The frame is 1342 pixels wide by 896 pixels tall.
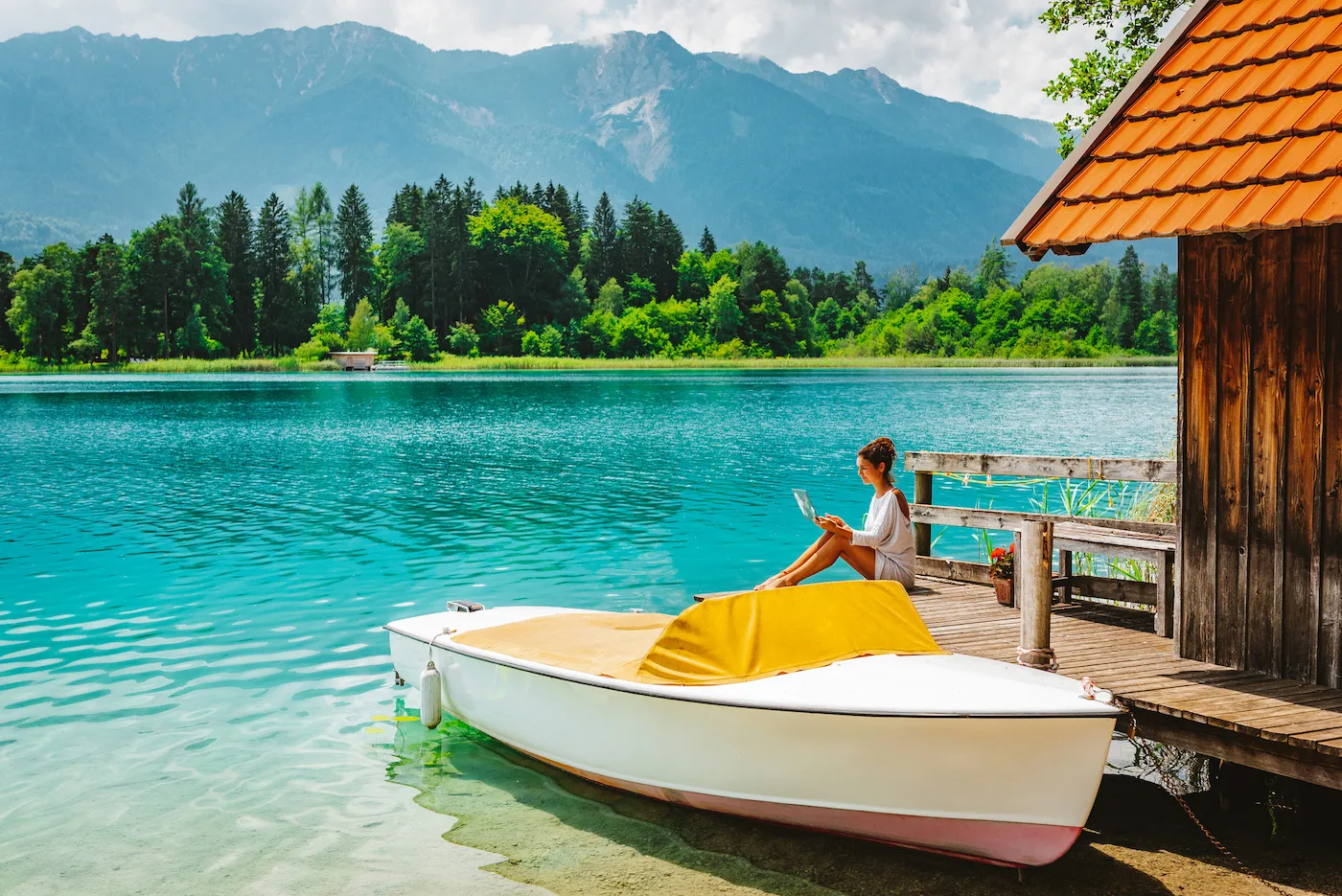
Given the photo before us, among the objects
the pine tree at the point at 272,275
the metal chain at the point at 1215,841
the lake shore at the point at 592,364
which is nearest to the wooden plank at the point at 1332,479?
the metal chain at the point at 1215,841

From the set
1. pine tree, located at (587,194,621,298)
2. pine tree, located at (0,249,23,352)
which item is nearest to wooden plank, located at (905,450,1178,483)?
pine tree, located at (0,249,23,352)

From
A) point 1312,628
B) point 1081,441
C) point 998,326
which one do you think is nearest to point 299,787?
point 1312,628

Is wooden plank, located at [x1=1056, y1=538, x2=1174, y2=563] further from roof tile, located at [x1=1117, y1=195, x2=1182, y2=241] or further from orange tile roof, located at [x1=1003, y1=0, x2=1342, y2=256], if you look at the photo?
roof tile, located at [x1=1117, y1=195, x2=1182, y2=241]

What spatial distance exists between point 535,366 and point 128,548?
99760 millimetres

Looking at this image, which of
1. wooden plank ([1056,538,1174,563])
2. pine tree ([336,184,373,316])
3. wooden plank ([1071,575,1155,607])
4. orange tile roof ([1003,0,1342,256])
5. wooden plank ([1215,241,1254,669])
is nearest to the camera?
orange tile roof ([1003,0,1342,256])

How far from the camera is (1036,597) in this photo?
6.61 metres

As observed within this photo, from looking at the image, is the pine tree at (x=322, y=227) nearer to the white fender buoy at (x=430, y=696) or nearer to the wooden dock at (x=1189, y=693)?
the white fender buoy at (x=430, y=696)

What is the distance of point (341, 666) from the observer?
11.0 metres

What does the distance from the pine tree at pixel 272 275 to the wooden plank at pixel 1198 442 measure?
12784cm

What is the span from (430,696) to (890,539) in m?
3.76

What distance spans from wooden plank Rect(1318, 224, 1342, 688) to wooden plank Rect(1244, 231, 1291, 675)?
0.24 metres

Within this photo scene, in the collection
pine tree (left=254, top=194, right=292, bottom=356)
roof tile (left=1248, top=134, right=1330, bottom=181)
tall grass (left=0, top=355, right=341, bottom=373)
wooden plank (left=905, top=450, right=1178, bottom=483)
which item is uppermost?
pine tree (left=254, top=194, right=292, bottom=356)

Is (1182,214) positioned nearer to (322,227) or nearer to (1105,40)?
(1105,40)

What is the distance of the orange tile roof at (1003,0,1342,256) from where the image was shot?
229 inches
